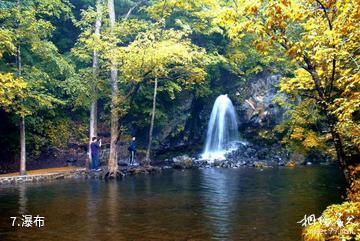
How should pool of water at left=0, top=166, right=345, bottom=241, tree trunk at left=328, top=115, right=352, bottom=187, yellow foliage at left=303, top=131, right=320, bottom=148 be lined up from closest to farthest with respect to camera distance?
1. tree trunk at left=328, top=115, right=352, bottom=187
2. pool of water at left=0, top=166, right=345, bottom=241
3. yellow foliage at left=303, top=131, right=320, bottom=148

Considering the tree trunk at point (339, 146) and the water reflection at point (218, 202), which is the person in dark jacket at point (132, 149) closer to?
the water reflection at point (218, 202)

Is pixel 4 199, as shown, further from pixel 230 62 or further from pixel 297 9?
pixel 230 62

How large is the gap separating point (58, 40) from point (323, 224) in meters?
28.1

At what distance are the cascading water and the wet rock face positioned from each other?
674mm

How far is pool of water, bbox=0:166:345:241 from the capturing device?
909cm

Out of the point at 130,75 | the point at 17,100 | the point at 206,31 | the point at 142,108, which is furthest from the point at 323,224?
the point at 206,31

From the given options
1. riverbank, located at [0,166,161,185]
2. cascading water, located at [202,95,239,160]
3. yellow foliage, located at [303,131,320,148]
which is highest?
cascading water, located at [202,95,239,160]

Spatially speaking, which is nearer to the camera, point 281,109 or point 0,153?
point 0,153

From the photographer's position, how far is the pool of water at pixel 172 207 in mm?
9094

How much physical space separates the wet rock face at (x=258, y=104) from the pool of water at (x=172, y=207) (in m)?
12.2

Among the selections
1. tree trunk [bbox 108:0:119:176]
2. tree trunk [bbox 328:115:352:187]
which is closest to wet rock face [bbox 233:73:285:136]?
tree trunk [bbox 108:0:119:176]

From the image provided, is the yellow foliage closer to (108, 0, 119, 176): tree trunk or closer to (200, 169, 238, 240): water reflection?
(200, 169, 238, 240): water reflection

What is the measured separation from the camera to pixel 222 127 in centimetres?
3181

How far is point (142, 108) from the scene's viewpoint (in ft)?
93.1
